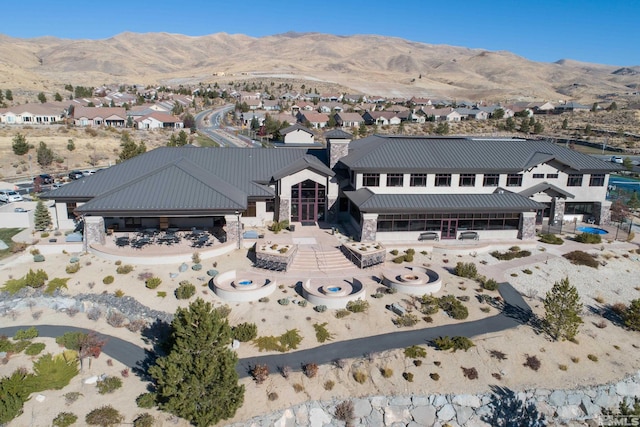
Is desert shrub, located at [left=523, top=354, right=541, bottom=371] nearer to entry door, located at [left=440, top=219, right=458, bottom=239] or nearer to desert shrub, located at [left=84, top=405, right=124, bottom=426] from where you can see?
entry door, located at [left=440, top=219, right=458, bottom=239]

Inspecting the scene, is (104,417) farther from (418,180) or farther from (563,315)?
(418,180)

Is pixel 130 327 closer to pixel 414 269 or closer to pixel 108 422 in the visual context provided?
pixel 108 422

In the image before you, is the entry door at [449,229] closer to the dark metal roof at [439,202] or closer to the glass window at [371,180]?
the dark metal roof at [439,202]

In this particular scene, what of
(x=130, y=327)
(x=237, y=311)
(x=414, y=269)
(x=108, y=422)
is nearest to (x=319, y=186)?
(x=414, y=269)

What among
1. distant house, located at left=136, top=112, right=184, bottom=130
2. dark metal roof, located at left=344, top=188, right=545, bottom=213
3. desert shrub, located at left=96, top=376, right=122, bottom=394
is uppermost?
distant house, located at left=136, top=112, right=184, bottom=130

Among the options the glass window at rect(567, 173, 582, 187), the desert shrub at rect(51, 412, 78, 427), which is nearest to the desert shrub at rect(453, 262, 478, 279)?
the glass window at rect(567, 173, 582, 187)

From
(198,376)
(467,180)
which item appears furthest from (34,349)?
(467,180)
